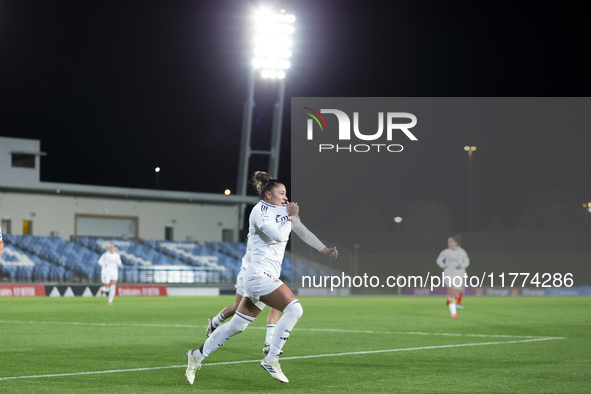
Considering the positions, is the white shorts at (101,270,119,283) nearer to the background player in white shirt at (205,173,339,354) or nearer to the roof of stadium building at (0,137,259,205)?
the background player in white shirt at (205,173,339,354)

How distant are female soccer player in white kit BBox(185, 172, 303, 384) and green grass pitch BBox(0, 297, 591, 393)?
1.19ft

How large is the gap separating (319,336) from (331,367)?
5031 mm

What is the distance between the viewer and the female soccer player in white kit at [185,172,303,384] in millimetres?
8266

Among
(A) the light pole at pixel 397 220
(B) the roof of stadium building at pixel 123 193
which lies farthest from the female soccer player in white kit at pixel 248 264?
(A) the light pole at pixel 397 220

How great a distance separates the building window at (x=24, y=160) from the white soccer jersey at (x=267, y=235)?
48.3 m

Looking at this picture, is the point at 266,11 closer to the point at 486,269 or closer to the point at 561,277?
the point at 486,269

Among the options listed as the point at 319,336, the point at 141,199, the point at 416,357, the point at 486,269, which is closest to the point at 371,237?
the point at 486,269

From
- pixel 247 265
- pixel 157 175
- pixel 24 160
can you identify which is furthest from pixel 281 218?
pixel 157 175

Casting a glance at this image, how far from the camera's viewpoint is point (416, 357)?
37.3 ft

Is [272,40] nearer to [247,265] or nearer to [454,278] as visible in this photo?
[454,278]

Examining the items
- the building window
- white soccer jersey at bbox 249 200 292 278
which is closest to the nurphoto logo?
the building window

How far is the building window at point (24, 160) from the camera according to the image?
53.5 meters

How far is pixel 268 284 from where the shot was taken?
8.27 metres

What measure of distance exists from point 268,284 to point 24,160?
48.9 meters
